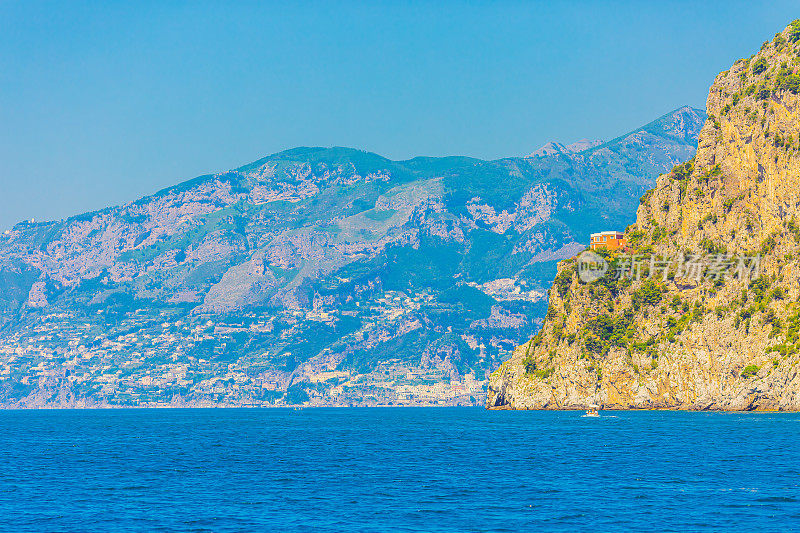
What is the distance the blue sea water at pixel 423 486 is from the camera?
89.9 m

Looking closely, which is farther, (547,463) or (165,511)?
(547,463)

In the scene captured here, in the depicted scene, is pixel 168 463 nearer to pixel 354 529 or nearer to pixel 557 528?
pixel 354 529

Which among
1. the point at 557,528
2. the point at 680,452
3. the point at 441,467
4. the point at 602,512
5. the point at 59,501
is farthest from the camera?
the point at 680,452

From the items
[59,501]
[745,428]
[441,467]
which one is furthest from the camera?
[745,428]

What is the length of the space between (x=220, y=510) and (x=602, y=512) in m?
34.1

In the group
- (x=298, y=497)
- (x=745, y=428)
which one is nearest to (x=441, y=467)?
(x=298, y=497)

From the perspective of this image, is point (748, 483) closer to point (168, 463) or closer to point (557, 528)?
point (557, 528)

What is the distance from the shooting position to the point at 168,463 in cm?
14575

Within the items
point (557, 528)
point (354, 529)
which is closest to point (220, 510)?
point (354, 529)

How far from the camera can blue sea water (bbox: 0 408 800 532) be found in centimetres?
8994

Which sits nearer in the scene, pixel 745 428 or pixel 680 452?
pixel 680 452

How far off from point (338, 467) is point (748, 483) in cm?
5136

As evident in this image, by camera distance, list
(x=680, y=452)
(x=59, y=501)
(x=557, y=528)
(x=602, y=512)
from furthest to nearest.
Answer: (x=680, y=452) → (x=59, y=501) → (x=602, y=512) → (x=557, y=528)

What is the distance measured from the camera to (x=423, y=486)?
113 metres
